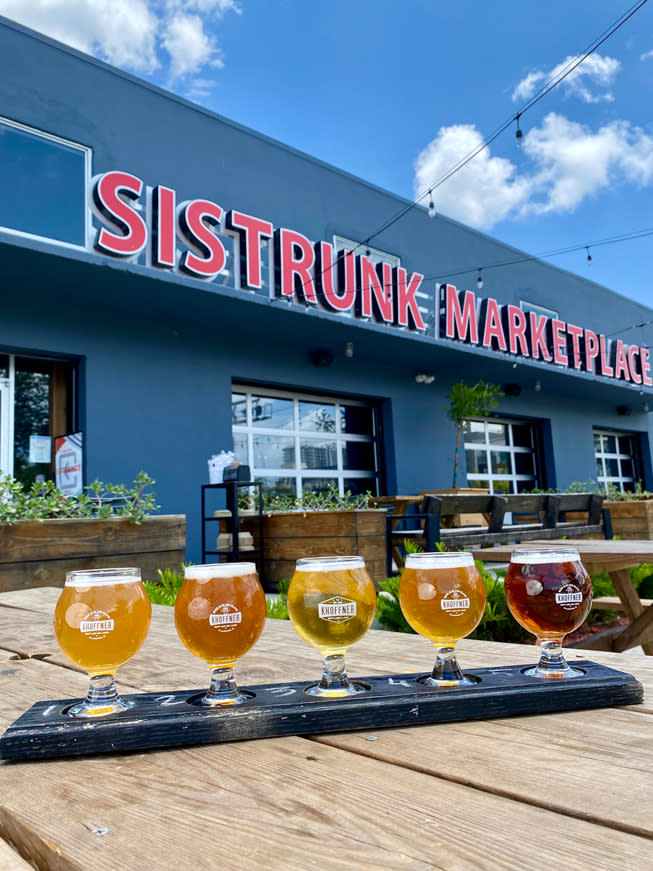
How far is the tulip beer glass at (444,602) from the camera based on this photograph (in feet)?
3.01

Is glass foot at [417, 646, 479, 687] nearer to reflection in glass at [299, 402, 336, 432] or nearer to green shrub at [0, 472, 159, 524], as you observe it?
green shrub at [0, 472, 159, 524]

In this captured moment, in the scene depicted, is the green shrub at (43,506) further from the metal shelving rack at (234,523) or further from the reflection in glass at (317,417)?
the reflection in glass at (317,417)

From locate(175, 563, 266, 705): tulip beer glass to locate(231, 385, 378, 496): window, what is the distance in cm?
709

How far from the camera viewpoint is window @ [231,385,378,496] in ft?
26.8

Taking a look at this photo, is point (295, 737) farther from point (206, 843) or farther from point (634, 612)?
point (634, 612)

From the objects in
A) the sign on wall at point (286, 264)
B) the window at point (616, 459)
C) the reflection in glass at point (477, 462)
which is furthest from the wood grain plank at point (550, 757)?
the window at point (616, 459)

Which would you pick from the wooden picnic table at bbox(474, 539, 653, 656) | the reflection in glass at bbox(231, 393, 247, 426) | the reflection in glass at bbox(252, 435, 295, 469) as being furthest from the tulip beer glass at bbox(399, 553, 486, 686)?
the reflection in glass at bbox(252, 435, 295, 469)

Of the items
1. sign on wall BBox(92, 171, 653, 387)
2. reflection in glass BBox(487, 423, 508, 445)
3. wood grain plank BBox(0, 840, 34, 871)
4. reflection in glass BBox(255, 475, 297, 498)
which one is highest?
sign on wall BBox(92, 171, 653, 387)

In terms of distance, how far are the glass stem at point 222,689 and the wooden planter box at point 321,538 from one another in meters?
4.22

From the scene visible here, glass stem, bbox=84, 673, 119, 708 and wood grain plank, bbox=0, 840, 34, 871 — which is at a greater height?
glass stem, bbox=84, 673, 119, 708

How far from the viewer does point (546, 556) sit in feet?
3.23

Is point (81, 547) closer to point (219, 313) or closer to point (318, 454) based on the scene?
point (219, 313)

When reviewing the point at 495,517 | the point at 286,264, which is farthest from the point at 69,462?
the point at 495,517

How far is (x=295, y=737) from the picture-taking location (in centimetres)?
77
